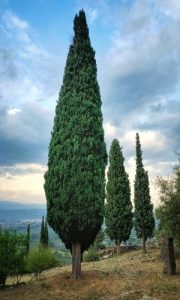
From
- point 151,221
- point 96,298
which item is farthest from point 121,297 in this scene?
point 151,221

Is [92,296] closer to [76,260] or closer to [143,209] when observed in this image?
[76,260]

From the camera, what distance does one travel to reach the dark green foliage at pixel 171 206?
25906mm

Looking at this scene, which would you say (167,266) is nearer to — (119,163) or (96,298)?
(96,298)

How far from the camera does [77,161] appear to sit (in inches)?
837

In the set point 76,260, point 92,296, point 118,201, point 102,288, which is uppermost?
point 118,201

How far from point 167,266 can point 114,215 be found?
851 inches

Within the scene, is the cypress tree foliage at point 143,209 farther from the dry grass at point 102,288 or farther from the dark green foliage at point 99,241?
the dry grass at point 102,288

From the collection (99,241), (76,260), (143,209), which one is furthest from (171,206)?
(99,241)

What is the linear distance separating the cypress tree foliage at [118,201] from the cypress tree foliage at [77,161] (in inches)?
865

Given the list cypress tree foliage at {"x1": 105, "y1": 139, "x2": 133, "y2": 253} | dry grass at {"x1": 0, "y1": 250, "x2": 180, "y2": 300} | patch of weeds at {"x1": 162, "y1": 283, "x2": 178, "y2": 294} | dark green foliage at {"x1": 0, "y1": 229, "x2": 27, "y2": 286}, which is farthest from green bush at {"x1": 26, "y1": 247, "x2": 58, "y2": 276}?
cypress tree foliage at {"x1": 105, "y1": 139, "x2": 133, "y2": 253}

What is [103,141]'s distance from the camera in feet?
75.3

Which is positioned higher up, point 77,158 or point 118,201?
point 118,201

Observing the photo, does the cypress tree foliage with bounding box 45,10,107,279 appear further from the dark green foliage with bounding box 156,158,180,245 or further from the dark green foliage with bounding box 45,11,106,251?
the dark green foliage with bounding box 156,158,180,245

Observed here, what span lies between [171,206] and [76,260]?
8.70 metres
